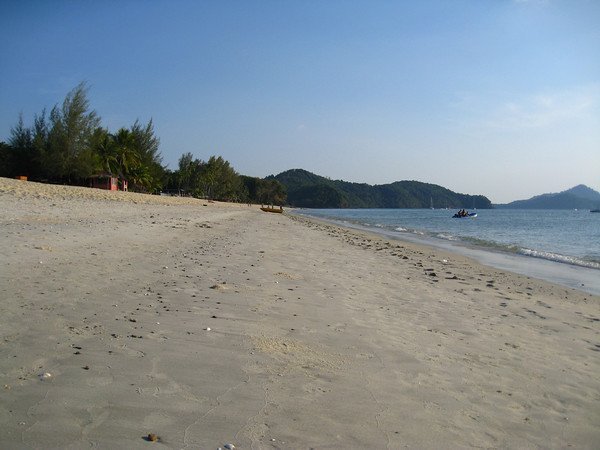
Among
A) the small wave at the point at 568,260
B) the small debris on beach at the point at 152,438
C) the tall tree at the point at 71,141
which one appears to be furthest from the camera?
the tall tree at the point at 71,141

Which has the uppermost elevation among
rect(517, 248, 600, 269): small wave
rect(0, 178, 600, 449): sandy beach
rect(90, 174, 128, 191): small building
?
rect(90, 174, 128, 191): small building

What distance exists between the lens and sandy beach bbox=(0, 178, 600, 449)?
2.89m

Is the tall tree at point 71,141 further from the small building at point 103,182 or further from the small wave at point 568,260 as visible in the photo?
the small wave at point 568,260

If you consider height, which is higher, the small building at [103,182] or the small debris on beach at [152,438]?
the small building at [103,182]

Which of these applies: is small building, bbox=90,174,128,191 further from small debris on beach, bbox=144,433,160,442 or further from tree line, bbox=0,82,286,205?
small debris on beach, bbox=144,433,160,442

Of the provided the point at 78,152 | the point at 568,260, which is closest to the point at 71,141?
the point at 78,152

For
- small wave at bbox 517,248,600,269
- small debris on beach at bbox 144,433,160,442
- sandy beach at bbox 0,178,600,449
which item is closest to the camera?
small debris on beach at bbox 144,433,160,442

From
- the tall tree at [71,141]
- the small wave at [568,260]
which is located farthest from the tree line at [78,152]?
the small wave at [568,260]

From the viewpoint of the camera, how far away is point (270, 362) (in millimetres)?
4027

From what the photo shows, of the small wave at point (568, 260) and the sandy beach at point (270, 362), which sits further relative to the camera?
the small wave at point (568, 260)

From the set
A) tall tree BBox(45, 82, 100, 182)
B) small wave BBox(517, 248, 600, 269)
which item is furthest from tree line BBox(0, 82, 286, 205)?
small wave BBox(517, 248, 600, 269)

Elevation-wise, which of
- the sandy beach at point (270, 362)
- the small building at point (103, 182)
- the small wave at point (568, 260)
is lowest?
the small wave at point (568, 260)

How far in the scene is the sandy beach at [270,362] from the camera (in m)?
2.89

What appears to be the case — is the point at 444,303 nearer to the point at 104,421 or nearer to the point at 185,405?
the point at 185,405
